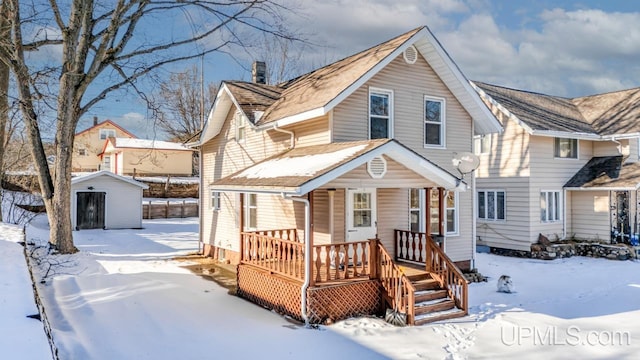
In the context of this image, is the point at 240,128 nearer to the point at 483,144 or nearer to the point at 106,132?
the point at 483,144

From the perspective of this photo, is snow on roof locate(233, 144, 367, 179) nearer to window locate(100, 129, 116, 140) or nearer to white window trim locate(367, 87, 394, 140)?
white window trim locate(367, 87, 394, 140)

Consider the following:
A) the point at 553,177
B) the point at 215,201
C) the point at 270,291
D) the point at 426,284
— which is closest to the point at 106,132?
the point at 215,201

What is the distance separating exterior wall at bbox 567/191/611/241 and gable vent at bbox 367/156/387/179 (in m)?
12.4

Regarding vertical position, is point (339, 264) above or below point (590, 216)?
below

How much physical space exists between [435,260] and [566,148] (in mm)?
11015

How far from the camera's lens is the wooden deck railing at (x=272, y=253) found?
935 centimetres

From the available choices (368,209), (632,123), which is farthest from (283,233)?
(632,123)

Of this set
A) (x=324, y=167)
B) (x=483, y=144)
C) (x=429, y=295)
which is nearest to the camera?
(x=324, y=167)

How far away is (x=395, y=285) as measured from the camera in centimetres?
895

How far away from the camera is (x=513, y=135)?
16922mm

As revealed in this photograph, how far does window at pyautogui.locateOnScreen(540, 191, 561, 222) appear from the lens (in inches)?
664

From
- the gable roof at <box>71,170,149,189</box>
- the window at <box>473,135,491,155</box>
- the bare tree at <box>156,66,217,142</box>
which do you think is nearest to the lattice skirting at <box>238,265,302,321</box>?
the window at <box>473,135,491,155</box>

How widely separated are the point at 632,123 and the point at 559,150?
2.91 m

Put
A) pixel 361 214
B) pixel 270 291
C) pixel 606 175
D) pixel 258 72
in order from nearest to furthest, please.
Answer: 1. pixel 270 291
2. pixel 361 214
3. pixel 606 175
4. pixel 258 72
